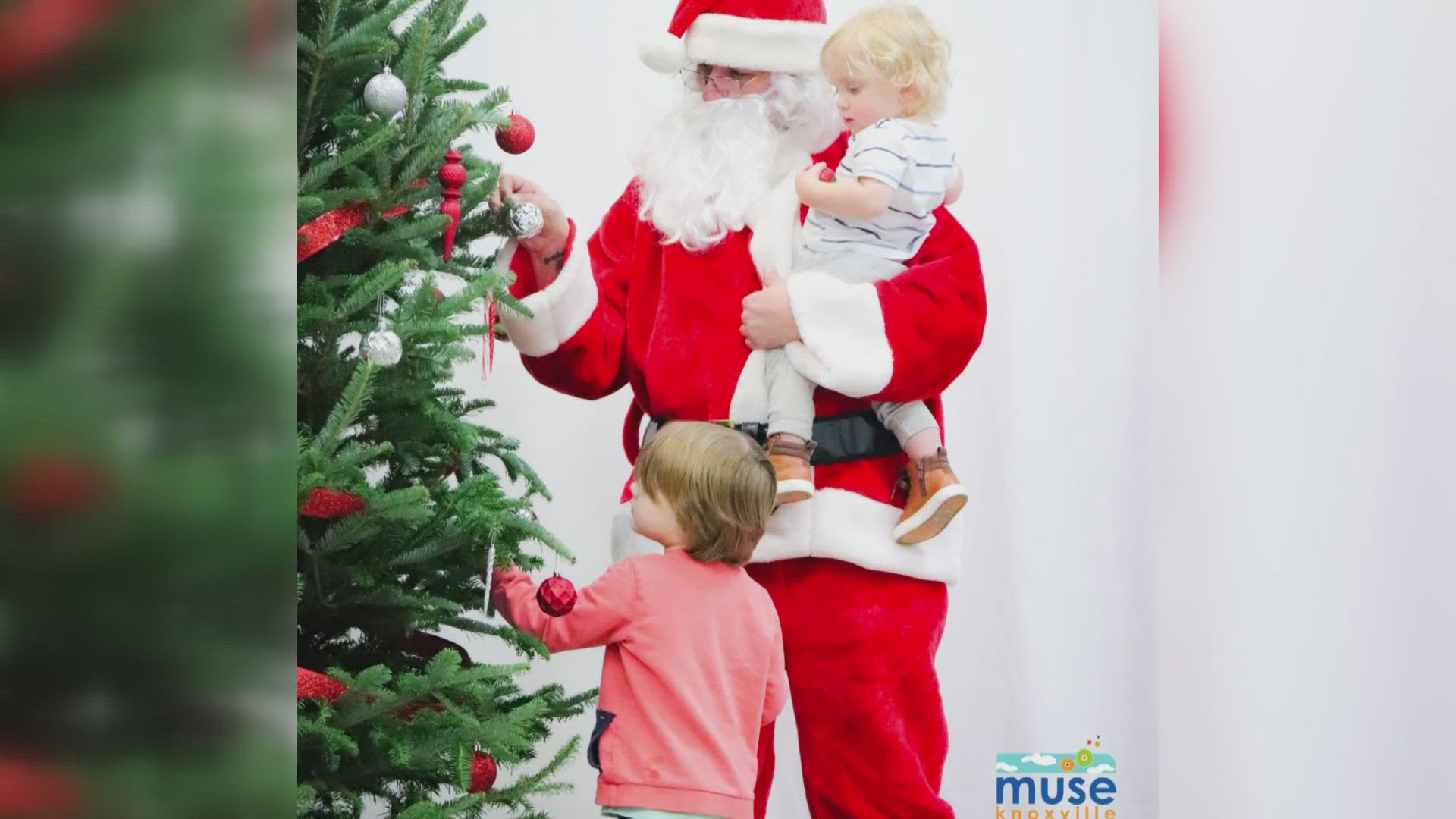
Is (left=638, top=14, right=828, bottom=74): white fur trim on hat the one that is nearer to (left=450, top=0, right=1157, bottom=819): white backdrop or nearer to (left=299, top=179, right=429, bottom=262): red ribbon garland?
(left=450, top=0, right=1157, bottom=819): white backdrop

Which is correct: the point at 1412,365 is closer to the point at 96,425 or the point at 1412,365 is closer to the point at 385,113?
the point at 385,113

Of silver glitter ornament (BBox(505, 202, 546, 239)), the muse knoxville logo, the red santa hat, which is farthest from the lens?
the muse knoxville logo

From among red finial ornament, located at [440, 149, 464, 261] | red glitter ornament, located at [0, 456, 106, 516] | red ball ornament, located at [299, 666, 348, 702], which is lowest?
red ball ornament, located at [299, 666, 348, 702]

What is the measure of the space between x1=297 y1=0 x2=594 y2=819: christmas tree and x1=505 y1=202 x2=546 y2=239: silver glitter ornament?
0.84 feet

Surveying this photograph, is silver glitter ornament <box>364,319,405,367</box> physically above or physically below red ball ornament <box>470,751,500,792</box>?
above

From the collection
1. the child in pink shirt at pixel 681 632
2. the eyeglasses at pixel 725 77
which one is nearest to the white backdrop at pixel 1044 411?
the eyeglasses at pixel 725 77

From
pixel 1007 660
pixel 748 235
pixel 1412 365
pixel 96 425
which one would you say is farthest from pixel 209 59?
pixel 1412 365

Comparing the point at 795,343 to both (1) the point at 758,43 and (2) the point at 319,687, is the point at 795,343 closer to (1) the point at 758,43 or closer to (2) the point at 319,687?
(1) the point at 758,43

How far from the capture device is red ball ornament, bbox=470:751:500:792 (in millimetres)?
1636

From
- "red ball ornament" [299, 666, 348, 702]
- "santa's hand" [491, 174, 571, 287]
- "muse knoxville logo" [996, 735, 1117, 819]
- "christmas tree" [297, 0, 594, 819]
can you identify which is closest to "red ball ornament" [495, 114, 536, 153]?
"christmas tree" [297, 0, 594, 819]

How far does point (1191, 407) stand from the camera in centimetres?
281

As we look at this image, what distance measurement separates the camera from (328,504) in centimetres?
141

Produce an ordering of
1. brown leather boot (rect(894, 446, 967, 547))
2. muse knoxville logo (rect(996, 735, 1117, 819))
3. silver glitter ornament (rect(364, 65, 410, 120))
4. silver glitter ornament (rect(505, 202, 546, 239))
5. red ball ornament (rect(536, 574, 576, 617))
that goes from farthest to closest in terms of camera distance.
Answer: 1. muse knoxville logo (rect(996, 735, 1117, 819))
2. brown leather boot (rect(894, 446, 967, 547))
3. silver glitter ornament (rect(505, 202, 546, 239))
4. red ball ornament (rect(536, 574, 576, 617))
5. silver glitter ornament (rect(364, 65, 410, 120))

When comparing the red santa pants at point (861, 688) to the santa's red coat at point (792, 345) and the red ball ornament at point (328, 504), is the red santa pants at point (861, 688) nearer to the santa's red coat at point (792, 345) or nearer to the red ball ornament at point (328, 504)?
the santa's red coat at point (792, 345)
